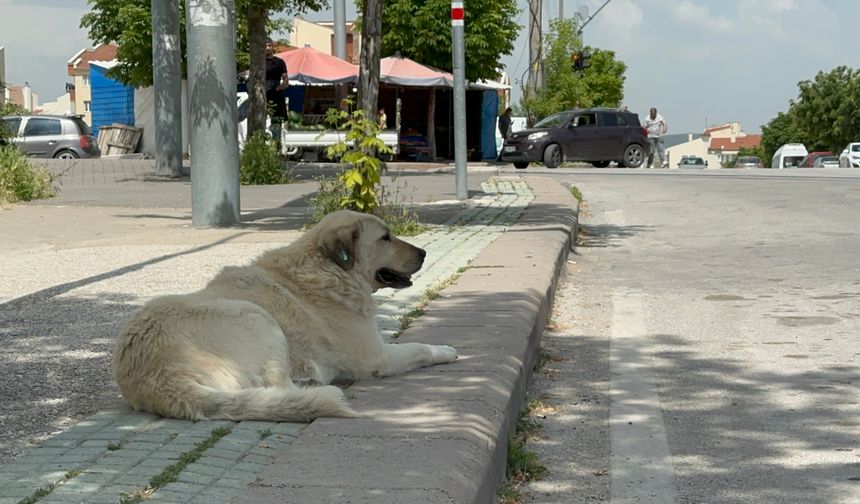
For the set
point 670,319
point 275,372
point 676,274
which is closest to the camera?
point 275,372

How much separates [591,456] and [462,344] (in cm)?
129

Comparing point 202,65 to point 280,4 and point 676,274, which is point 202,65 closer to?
point 676,274

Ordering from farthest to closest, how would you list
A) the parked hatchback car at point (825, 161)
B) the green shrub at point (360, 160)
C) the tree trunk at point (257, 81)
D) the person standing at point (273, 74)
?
the parked hatchback car at point (825, 161), the person standing at point (273, 74), the tree trunk at point (257, 81), the green shrub at point (360, 160)

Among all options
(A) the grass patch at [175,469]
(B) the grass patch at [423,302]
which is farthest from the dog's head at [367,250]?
(A) the grass patch at [175,469]

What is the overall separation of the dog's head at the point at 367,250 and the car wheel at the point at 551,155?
28.2 meters

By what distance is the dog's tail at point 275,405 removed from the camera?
4.55 meters

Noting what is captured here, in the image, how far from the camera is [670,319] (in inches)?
343

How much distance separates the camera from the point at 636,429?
5551 mm

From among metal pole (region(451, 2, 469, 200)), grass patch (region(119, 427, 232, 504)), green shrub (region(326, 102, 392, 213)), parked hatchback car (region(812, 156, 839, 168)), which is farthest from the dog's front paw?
parked hatchback car (region(812, 156, 839, 168))

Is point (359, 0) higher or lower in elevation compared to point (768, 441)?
higher

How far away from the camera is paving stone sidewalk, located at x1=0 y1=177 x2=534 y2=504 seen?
3.64 metres

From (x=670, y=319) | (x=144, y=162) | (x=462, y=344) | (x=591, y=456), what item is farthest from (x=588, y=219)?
(x=144, y=162)

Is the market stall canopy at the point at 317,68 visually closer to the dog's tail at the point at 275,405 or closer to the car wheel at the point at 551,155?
the car wheel at the point at 551,155

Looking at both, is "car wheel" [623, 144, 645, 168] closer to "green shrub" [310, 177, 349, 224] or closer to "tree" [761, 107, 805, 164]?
"green shrub" [310, 177, 349, 224]
